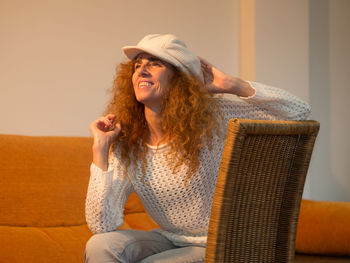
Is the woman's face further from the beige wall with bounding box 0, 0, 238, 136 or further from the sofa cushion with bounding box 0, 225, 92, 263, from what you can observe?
the beige wall with bounding box 0, 0, 238, 136

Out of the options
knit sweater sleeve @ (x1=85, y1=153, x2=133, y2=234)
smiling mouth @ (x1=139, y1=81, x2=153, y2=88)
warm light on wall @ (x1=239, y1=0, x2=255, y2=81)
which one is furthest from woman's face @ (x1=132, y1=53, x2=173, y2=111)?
warm light on wall @ (x1=239, y1=0, x2=255, y2=81)

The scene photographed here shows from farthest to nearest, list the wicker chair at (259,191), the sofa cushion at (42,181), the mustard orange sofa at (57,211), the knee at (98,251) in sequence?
the sofa cushion at (42,181) < the mustard orange sofa at (57,211) < the knee at (98,251) < the wicker chair at (259,191)

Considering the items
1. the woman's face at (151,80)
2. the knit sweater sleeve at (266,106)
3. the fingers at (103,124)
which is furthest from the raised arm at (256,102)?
the fingers at (103,124)

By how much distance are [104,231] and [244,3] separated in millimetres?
2282

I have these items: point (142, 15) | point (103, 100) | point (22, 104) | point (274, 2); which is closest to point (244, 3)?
point (274, 2)

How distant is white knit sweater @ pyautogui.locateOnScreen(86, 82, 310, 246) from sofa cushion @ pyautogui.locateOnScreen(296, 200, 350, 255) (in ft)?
3.47

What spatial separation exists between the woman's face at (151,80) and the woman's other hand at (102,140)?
0.15 meters

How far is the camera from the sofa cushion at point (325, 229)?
99.7 inches

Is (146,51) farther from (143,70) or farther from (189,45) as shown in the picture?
(189,45)

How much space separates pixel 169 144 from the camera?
1726mm

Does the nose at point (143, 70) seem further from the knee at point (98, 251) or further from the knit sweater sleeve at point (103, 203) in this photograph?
the knee at point (98, 251)

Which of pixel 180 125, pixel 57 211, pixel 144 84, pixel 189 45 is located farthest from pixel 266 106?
pixel 189 45

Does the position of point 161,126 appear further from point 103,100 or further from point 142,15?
point 142,15

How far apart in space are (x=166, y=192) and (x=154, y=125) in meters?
0.26
